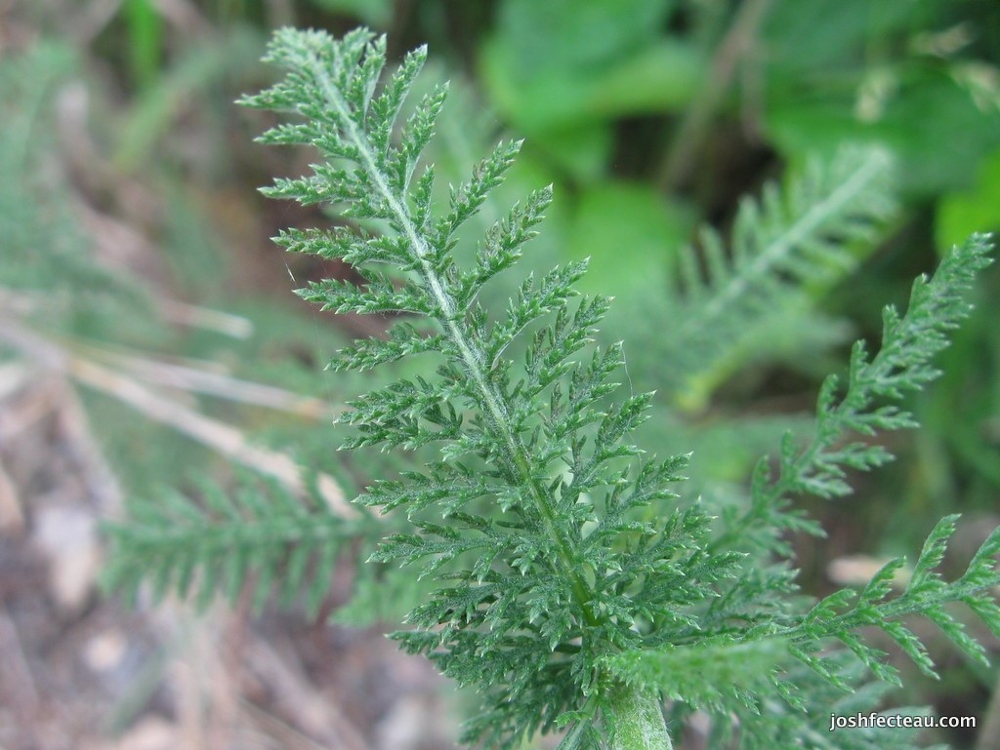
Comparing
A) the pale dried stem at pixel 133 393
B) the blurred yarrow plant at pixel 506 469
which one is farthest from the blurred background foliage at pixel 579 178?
the blurred yarrow plant at pixel 506 469

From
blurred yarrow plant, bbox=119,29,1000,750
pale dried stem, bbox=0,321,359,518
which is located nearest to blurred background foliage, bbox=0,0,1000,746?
pale dried stem, bbox=0,321,359,518

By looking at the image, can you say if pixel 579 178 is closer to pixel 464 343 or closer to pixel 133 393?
pixel 133 393

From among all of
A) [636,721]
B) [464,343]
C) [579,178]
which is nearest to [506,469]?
[464,343]

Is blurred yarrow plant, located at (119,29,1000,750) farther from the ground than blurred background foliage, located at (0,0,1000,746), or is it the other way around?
blurred background foliage, located at (0,0,1000,746)

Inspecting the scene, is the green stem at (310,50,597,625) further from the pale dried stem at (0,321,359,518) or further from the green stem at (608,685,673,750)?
the pale dried stem at (0,321,359,518)

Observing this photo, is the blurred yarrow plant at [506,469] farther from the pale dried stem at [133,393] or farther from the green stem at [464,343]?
the pale dried stem at [133,393]

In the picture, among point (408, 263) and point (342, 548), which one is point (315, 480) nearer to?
point (342, 548)
